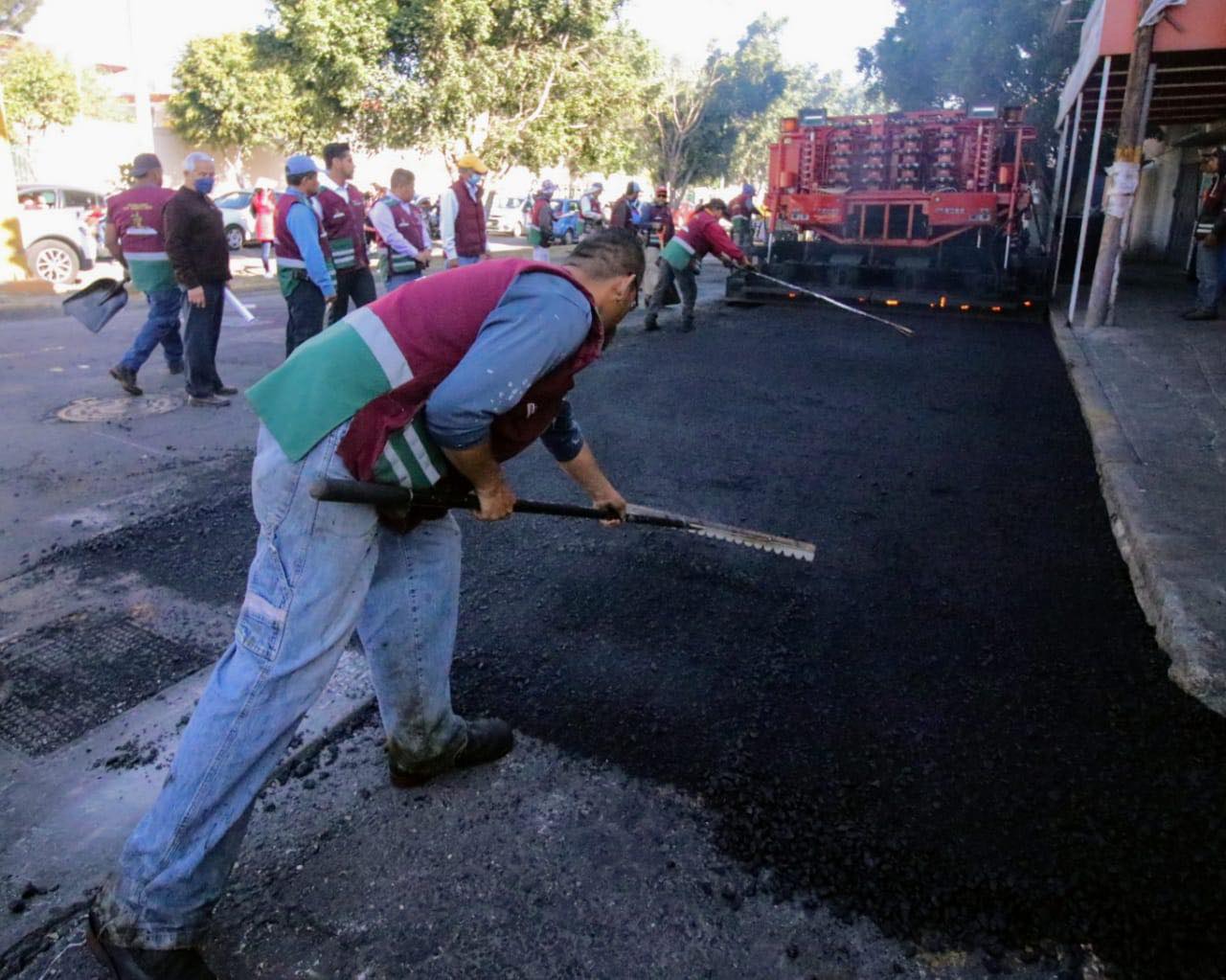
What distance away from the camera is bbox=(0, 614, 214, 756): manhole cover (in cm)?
282

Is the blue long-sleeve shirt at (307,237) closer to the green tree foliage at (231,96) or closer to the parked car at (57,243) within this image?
the parked car at (57,243)

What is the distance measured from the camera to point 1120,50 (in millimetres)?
8773

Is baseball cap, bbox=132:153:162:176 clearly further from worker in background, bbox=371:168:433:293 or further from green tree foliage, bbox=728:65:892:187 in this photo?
green tree foliage, bbox=728:65:892:187

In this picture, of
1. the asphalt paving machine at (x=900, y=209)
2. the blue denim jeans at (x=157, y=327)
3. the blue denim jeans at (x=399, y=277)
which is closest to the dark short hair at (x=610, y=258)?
the blue denim jeans at (x=157, y=327)

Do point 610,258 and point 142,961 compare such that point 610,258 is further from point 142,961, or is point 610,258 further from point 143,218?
point 143,218

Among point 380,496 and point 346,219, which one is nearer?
point 380,496

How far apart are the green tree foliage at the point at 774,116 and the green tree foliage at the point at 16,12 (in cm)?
2567

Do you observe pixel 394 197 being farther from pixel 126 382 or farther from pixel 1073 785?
pixel 1073 785

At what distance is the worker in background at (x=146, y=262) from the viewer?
6.88m

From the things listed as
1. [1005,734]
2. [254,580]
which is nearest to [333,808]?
[254,580]

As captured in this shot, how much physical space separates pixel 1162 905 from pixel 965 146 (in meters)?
12.4

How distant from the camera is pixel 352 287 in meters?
7.79

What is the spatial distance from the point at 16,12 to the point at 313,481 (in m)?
39.5

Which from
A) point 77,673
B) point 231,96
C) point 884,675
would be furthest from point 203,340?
point 231,96
